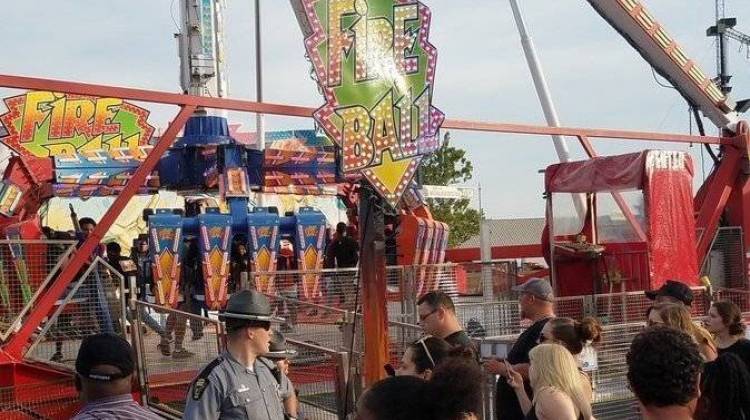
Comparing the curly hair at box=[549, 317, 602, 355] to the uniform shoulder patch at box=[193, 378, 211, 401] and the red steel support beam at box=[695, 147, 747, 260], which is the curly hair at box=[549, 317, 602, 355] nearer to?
the uniform shoulder patch at box=[193, 378, 211, 401]

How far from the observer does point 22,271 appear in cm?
987

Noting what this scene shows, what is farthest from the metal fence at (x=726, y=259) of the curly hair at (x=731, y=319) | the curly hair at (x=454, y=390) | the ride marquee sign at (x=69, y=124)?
the ride marquee sign at (x=69, y=124)

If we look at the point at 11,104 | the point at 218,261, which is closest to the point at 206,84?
the point at 11,104

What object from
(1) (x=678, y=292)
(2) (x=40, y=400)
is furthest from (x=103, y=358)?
(2) (x=40, y=400)

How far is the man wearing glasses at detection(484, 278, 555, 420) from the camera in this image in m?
5.55

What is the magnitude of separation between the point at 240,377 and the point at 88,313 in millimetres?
5968

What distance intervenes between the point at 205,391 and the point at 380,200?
2809 millimetres

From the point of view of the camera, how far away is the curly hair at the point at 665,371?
3191mm

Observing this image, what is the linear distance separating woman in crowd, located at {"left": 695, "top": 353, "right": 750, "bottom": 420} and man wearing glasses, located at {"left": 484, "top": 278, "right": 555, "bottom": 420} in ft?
4.24

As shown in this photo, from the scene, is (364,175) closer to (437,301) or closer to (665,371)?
(437,301)

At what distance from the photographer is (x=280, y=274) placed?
11914 millimetres

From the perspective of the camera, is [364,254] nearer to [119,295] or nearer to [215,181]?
[119,295]

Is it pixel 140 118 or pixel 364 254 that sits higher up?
pixel 140 118

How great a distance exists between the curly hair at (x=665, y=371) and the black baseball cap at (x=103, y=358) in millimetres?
1698
